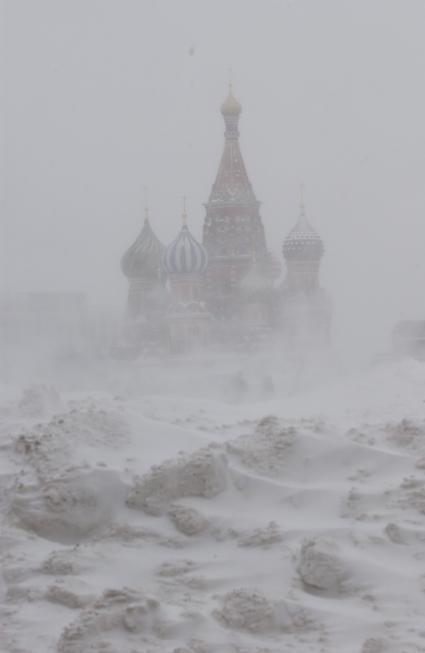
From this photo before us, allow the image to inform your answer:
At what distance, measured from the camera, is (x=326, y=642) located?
2961 millimetres

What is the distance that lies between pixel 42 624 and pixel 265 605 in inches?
29.6

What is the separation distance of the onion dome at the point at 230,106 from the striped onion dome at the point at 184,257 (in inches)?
143

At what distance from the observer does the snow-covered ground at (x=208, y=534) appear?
9.89 feet

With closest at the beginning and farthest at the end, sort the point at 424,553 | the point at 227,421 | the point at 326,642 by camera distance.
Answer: the point at 326,642 < the point at 424,553 < the point at 227,421

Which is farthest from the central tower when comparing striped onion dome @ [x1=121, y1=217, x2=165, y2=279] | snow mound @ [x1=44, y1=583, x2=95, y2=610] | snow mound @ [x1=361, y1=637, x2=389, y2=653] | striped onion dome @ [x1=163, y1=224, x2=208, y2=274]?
snow mound @ [x1=361, y1=637, x2=389, y2=653]

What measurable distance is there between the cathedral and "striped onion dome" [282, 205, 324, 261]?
0.07 ft

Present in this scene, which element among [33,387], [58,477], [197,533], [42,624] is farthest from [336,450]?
[33,387]

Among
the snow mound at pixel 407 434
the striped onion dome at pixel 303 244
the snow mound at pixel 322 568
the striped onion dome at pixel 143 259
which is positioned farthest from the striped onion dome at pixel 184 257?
the snow mound at pixel 322 568

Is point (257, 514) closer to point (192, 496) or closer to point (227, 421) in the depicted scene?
point (192, 496)

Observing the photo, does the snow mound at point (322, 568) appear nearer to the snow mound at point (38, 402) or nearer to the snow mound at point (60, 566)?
the snow mound at point (60, 566)

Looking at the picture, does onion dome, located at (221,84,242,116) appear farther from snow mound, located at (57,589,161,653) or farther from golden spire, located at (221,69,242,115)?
snow mound, located at (57,589,161,653)

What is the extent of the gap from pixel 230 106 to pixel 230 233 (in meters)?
2.88

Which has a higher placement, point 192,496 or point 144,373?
point 192,496

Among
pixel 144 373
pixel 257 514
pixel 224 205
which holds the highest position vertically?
pixel 224 205
